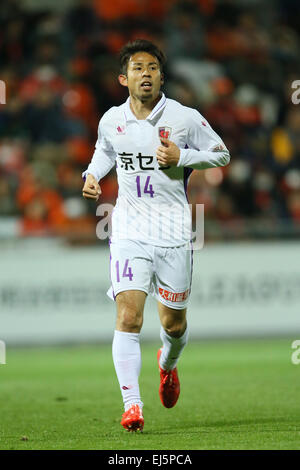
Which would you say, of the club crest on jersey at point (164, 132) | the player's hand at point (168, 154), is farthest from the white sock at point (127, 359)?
the club crest on jersey at point (164, 132)

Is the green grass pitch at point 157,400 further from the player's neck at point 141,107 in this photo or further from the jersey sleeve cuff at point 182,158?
the player's neck at point 141,107

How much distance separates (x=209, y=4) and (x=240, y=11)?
32.3 inches

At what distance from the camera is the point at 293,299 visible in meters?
13.4

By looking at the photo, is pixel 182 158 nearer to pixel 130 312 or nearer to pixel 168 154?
pixel 168 154

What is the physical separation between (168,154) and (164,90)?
10.0 metres

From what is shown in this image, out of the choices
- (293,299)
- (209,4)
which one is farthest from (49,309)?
(209,4)

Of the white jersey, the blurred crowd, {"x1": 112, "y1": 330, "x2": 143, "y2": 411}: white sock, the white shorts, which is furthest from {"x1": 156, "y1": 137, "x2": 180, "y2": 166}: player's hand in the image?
the blurred crowd

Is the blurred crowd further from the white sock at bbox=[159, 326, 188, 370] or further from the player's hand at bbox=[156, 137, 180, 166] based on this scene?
the player's hand at bbox=[156, 137, 180, 166]

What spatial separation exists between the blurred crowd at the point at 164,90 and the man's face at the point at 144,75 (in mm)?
6967

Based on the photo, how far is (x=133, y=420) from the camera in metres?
6.11

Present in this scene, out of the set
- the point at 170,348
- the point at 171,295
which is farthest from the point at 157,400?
the point at 171,295

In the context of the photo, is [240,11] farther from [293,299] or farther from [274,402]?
[274,402]

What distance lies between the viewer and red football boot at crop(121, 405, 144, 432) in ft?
20.1

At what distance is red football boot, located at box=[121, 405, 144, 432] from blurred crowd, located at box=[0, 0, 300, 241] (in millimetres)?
7463
